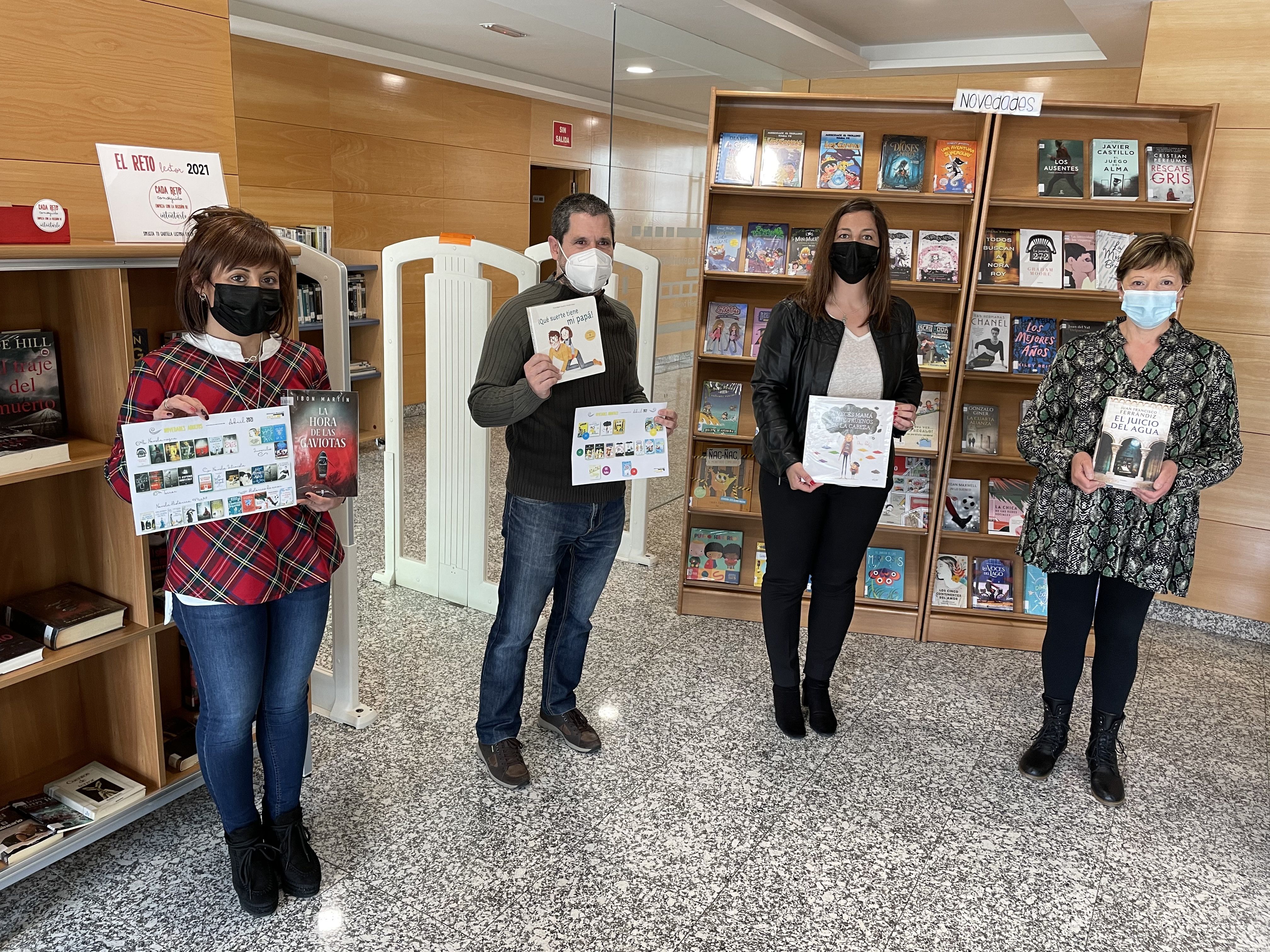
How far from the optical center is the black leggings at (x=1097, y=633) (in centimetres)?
274

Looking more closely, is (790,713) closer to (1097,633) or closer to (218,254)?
(1097,633)

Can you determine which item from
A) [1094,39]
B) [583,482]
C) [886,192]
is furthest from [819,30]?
[583,482]

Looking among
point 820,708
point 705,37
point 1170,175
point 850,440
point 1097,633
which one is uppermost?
point 705,37

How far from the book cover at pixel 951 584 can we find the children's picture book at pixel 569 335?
2.21m

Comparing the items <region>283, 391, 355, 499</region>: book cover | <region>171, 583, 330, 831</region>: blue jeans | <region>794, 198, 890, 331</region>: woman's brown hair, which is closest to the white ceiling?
<region>794, 198, 890, 331</region>: woman's brown hair

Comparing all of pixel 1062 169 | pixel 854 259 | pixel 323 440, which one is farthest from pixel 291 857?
pixel 1062 169

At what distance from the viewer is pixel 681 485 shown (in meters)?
6.01

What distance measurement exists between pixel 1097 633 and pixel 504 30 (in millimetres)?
5661

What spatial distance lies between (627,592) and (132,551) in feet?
8.23

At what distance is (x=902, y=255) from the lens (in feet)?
12.3

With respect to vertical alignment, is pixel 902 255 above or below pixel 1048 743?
above

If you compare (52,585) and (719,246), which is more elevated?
(719,246)

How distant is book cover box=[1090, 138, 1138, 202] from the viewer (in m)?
3.56

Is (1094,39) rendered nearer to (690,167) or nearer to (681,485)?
(690,167)
